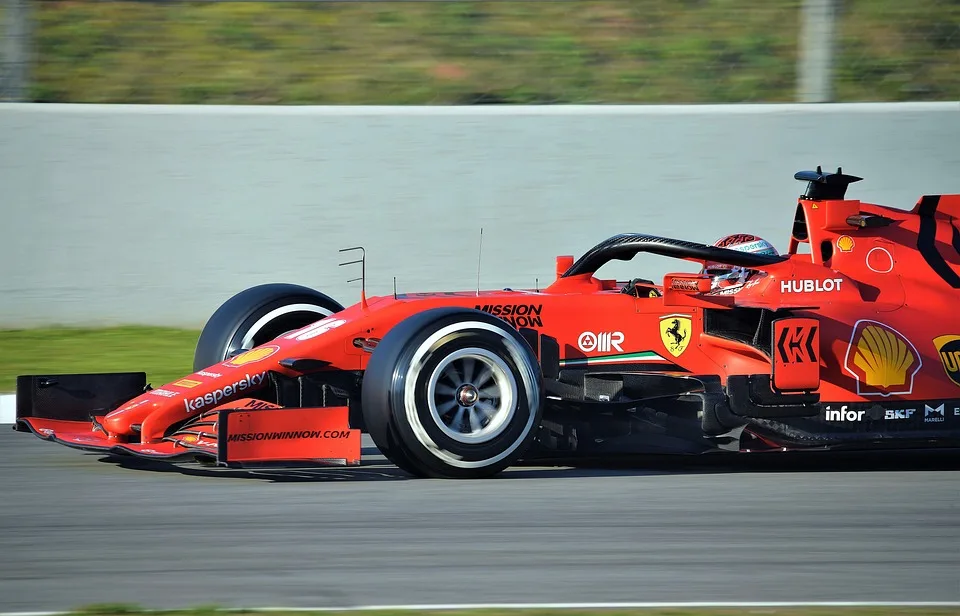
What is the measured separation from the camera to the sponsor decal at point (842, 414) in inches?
265

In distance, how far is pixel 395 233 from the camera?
1118 cm

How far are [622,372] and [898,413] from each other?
1.44 meters

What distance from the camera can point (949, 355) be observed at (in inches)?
271

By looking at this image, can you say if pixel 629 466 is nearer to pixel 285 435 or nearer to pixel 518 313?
pixel 518 313

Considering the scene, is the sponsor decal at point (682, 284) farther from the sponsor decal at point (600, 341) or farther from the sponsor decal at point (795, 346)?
the sponsor decal at point (795, 346)

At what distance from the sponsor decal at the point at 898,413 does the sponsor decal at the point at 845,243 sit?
891 mm

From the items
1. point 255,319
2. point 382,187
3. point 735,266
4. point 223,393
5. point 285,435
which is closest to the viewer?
point 285,435

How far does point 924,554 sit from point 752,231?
6577mm

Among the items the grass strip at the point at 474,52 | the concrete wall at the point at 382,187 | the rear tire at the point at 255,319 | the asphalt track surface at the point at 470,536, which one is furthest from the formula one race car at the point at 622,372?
the grass strip at the point at 474,52

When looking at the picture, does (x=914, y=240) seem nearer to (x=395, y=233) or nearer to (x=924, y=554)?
(x=924, y=554)

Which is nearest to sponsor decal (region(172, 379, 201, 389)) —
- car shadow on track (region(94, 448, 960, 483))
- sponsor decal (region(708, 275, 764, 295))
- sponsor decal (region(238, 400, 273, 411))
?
sponsor decal (region(238, 400, 273, 411))

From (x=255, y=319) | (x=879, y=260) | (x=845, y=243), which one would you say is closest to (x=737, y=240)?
(x=845, y=243)

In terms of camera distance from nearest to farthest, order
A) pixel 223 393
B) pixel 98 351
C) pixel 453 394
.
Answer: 1. pixel 453 394
2. pixel 223 393
3. pixel 98 351

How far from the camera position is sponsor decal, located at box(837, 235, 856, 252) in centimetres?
706
